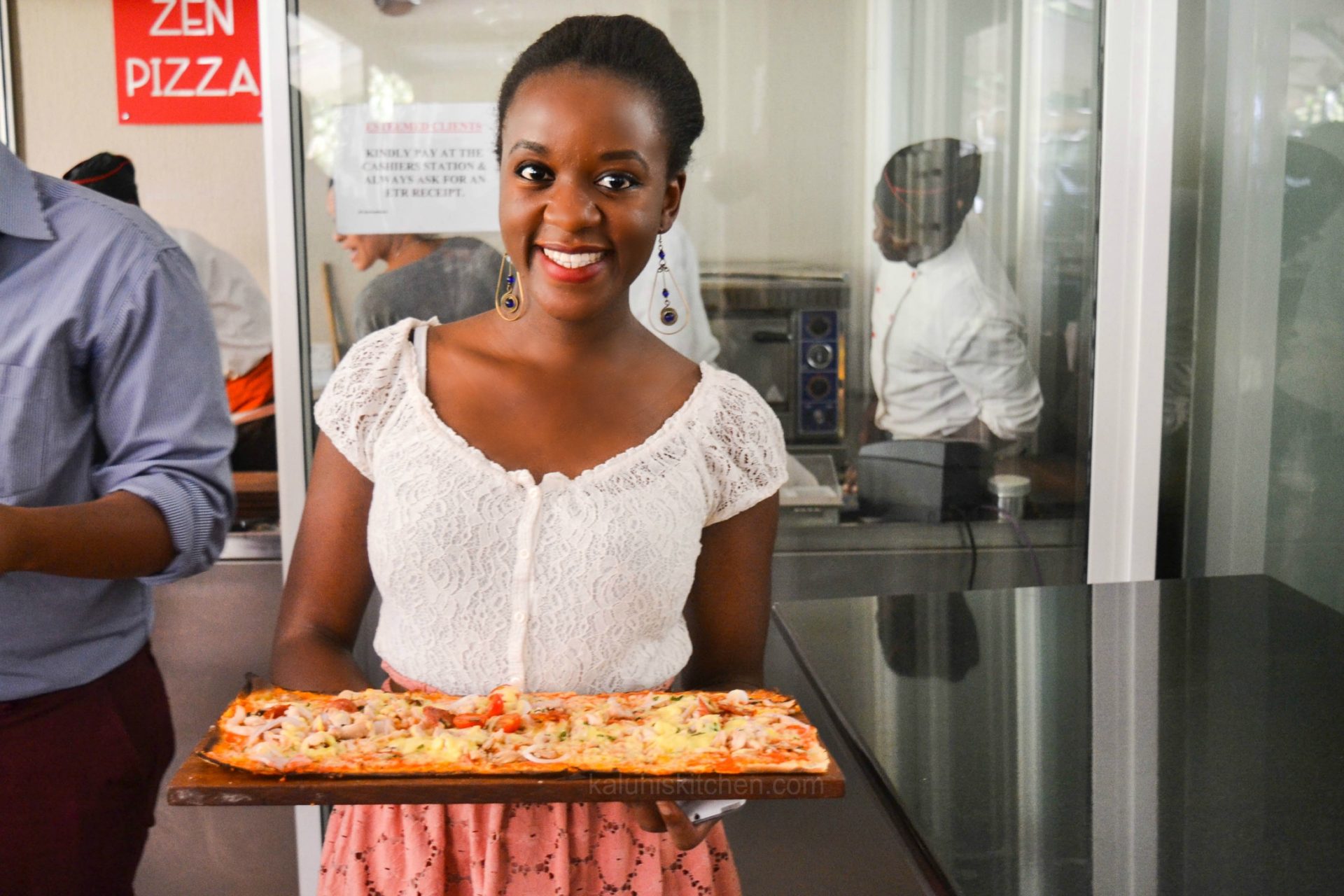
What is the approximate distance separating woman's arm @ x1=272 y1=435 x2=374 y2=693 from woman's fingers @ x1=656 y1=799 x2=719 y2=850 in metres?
0.35

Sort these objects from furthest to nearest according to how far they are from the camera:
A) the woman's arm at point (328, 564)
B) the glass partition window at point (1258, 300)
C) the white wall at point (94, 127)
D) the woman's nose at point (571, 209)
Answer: the white wall at point (94, 127)
the glass partition window at point (1258, 300)
the woman's arm at point (328, 564)
the woman's nose at point (571, 209)

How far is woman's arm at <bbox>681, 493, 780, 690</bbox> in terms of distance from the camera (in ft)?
4.17

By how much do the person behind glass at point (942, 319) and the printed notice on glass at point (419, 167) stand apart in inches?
26.3

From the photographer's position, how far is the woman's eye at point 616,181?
114cm

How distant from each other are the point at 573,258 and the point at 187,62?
238cm

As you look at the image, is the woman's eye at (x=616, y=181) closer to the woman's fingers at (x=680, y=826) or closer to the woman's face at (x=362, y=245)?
the woman's fingers at (x=680, y=826)

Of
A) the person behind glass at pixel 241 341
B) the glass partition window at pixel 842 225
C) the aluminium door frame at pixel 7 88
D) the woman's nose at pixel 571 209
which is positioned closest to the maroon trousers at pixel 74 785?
the woman's nose at pixel 571 209

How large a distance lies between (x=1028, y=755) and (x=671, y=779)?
0.99ft

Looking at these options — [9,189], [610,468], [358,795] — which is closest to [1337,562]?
[610,468]

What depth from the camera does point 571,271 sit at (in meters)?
1.14

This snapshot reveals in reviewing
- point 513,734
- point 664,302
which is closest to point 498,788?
point 513,734

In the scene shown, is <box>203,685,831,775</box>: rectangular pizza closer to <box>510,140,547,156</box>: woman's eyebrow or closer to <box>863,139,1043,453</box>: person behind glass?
<box>510,140,547,156</box>: woman's eyebrow

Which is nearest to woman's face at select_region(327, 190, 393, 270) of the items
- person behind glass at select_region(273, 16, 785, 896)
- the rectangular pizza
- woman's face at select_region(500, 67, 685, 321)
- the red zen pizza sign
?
person behind glass at select_region(273, 16, 785, 896)

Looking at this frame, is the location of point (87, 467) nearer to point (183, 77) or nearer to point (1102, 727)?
point (1102, 727)
